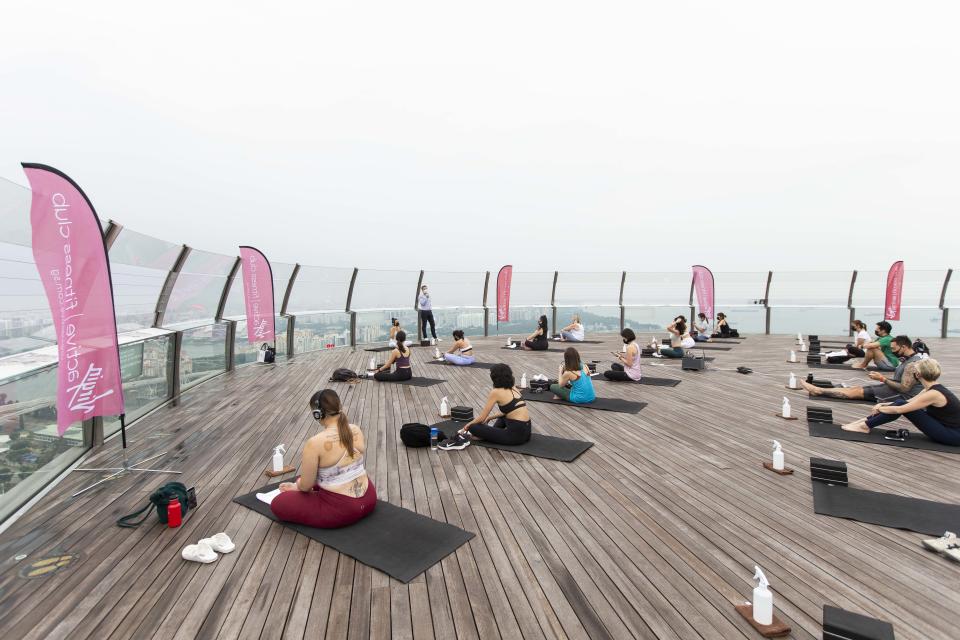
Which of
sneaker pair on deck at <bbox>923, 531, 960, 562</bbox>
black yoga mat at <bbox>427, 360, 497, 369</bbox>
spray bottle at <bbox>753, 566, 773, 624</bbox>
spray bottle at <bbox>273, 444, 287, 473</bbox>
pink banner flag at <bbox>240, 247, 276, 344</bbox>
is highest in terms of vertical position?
pink banner flag at <bbox>240, 247, 276, 344</bbox>

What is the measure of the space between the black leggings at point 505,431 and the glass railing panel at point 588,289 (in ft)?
51.5

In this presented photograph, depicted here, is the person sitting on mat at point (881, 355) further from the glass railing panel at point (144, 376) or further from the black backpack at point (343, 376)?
the glass railing panel at point (144, 376)

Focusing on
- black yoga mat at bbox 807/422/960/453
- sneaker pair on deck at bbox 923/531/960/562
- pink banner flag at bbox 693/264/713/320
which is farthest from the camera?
pink banner flag at bbox 693/264/713/320

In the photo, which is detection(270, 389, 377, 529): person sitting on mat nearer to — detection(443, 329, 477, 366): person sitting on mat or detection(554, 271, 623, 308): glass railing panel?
detection(443, 329, 477, 366): person sitting on mat

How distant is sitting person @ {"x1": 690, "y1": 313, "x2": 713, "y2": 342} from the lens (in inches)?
699

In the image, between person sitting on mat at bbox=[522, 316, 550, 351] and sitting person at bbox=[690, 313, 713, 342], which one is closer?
person sitting on mat at bbox=[522, 316, 550, 351]

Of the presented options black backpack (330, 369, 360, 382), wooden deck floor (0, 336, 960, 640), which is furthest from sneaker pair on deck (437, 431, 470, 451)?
black backpack (330, 369, 360, 382)

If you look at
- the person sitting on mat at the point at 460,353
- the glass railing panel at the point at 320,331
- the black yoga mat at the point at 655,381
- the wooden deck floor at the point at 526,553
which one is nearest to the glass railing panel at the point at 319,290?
the glass railing panel at the point at 320,331

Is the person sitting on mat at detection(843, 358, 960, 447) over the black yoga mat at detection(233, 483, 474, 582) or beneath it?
over

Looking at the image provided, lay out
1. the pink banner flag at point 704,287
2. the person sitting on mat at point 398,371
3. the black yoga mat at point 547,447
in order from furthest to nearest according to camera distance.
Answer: the pink banner flag at point 704,287
the person sitting on mat at point 398,371
the black yoga mat at point 547,447

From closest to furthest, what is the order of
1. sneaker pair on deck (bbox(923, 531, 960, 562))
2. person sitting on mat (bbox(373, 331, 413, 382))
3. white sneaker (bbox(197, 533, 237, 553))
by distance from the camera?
sneaker pair on deck (bbox(923, 531, 960, 562)), white sneaker (bbox(197, 533, 237, 553)), person sitting on mat (bbox(373, 331, 413, 382))

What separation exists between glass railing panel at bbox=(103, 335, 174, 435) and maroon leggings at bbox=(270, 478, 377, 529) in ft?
13.7

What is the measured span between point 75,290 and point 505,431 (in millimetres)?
4977

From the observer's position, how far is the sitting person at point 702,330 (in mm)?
17766
